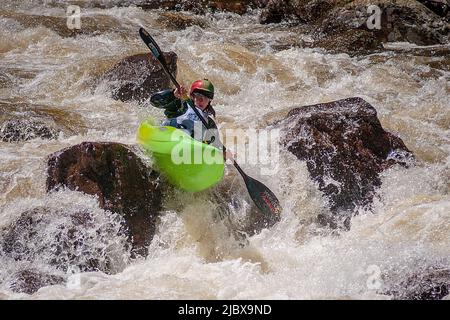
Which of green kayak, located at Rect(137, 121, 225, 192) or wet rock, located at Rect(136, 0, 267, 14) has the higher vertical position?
green kayak, located at Rect(137, 121, 225, 192)

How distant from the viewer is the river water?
4418mm

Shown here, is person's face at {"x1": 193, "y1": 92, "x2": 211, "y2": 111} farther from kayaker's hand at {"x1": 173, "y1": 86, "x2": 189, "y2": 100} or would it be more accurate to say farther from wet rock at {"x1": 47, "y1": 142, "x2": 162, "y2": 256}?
wet rock at {"x1": 47, "y1": 142, "x2": 162, "y2": 256}

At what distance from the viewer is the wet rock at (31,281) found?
423cm

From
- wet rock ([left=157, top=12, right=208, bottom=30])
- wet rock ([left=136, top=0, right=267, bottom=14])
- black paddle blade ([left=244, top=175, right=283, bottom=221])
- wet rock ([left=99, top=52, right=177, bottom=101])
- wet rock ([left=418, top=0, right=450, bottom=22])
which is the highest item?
black paddle blade ([left=244, top=175, right=283, bottom=221])

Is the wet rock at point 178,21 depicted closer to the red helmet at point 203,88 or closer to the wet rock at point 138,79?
the wet rock at point 138,79

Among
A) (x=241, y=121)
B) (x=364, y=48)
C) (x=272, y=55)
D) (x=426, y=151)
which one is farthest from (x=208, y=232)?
(x=364, y=48)

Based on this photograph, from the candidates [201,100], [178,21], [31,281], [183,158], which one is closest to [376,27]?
[178,21]

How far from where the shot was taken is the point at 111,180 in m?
5.01

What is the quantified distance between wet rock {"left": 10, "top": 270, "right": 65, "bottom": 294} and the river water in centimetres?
8

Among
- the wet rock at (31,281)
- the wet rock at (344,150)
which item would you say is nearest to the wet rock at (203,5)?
the wet rock at (344,150)

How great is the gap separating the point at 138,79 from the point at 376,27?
5063 millimetres

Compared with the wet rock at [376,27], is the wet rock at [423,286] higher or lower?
higher

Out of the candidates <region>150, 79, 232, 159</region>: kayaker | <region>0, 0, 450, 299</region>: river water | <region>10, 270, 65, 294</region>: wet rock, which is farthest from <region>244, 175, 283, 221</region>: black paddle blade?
<region>10, 270, 65, 294</region>: wet rock

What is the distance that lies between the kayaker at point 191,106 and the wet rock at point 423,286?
1.98 meters
